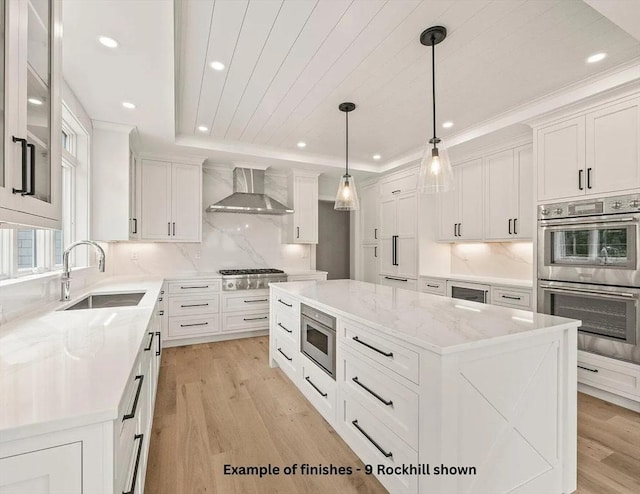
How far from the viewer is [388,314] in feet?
5.70

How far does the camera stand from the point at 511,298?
131 inches

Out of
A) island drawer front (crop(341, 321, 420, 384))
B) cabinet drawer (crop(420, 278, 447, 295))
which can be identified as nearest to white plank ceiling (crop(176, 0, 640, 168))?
island drawer front (crop(341, 321, 420, 384))

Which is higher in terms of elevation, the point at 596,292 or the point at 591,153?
Answer: the point at 591,153

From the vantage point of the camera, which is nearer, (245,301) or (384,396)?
(384,396)

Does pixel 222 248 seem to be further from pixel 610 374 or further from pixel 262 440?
pixel 610 374

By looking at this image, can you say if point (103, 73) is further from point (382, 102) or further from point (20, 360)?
point (382, 102)

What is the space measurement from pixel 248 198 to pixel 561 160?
3553mm

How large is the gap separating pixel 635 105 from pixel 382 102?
1.90 meters

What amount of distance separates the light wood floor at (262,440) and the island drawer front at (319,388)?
0.14 m

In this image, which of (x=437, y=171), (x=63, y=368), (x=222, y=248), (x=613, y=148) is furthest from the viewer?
(x=222, y=248)

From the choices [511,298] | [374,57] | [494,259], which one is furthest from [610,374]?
[374,57]

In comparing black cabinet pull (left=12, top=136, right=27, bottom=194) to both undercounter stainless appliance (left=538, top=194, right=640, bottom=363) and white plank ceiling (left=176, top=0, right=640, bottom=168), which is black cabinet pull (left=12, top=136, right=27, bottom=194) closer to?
white plank ceiling (left=176, top=0, right=640, bottom=168)

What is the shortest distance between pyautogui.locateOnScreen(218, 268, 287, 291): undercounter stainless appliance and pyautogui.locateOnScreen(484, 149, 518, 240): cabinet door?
8.95 ft

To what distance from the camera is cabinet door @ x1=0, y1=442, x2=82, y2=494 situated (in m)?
0.68
